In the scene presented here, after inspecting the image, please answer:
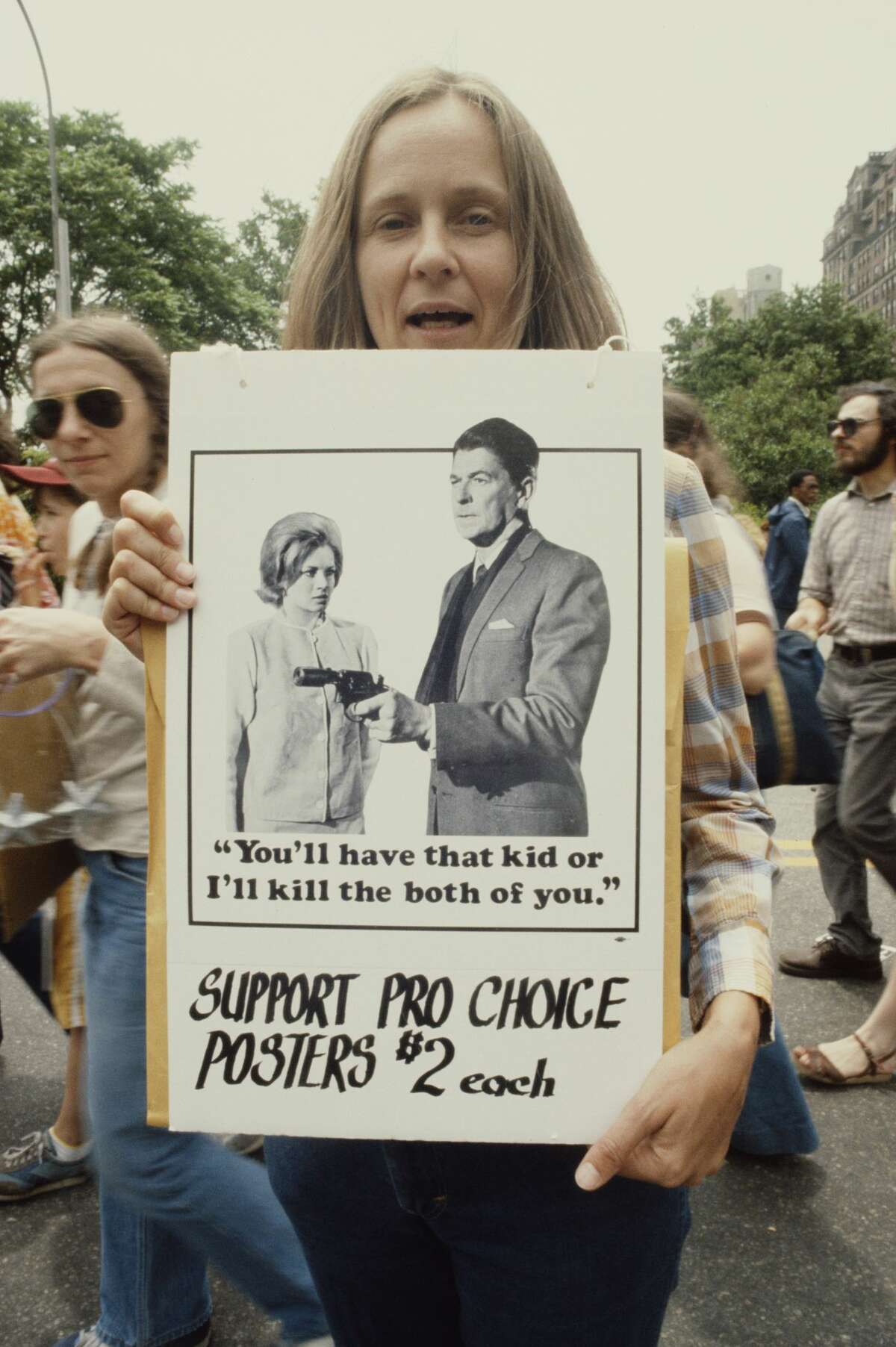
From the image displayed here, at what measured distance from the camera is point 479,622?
75 cm

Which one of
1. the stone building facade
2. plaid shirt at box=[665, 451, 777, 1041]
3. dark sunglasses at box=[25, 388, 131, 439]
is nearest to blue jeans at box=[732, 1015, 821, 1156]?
plaid shirt at box=[665, 451, 777, 1041]

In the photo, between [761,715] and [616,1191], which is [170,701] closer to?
[616,1191]

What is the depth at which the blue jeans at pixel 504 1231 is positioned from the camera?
862 mm

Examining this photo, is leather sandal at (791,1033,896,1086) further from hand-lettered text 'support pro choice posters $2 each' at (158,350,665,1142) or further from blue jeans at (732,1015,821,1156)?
hand-lettered text 'support pro choice posters $2 each' at (158,350,665,1142)

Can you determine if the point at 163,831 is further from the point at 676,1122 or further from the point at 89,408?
the point at 89,408

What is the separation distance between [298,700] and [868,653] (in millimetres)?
2944

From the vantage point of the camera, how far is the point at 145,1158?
150 centimetres

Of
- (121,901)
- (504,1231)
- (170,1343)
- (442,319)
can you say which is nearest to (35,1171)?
(170,1343)

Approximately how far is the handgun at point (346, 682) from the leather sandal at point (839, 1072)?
2503mm

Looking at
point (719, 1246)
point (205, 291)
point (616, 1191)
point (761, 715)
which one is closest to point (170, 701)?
point (616, 1191)

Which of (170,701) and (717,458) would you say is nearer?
(170,701)

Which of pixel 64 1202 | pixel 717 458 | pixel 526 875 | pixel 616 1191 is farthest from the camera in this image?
pixel 717 458

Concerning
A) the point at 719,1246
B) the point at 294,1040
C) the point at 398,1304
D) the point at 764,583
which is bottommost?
the point at 719,1246

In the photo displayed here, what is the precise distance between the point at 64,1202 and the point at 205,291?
89.4 feet
